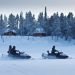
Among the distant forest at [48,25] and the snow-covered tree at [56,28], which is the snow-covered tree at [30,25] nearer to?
the distant forest at [48,25]

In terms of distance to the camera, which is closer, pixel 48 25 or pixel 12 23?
pixel 48 25

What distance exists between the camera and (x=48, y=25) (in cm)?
11644

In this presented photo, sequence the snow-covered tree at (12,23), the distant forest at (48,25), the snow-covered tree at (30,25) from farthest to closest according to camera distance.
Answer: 1. the snow-covered tree at (12,23)
2. the snow-covered tree at (30,25)
3. the distant forest at (48,25)

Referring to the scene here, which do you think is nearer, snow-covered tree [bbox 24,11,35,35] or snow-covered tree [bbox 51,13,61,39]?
snow-covered tree [bbox 51,13,61,39]

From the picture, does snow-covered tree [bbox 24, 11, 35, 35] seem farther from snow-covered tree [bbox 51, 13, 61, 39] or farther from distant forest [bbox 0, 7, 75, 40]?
snow-covered tree [bbox 51, 13, 61, 39]

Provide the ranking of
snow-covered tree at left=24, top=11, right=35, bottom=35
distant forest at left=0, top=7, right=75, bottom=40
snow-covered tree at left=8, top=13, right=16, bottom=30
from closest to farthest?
distant forest at left=0, top=7, right=75, bottom=40 < snow-covered tree at left=24, top=11, right=35, bottom=35 < snow-covered tree at left=8, top=13, right=16, bottom=30

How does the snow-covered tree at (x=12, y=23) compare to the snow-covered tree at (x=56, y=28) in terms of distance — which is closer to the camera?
the snow-covered tree at (x=56, y=28)

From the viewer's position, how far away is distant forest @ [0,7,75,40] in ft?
349

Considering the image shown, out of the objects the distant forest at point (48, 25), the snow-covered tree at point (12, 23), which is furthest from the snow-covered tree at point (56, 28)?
the snow-covered tree at point (12, 23)

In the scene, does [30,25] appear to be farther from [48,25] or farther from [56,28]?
[56,28]

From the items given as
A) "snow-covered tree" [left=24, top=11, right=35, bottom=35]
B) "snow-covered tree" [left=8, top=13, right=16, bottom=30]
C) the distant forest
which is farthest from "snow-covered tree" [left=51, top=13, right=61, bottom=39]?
"snow-covered tree" [left=8, top=13, right=16, bottom=30]

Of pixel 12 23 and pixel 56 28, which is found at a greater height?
pixel 12 23

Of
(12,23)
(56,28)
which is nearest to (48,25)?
(56,28)

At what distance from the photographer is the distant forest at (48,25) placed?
106250 millimetres
